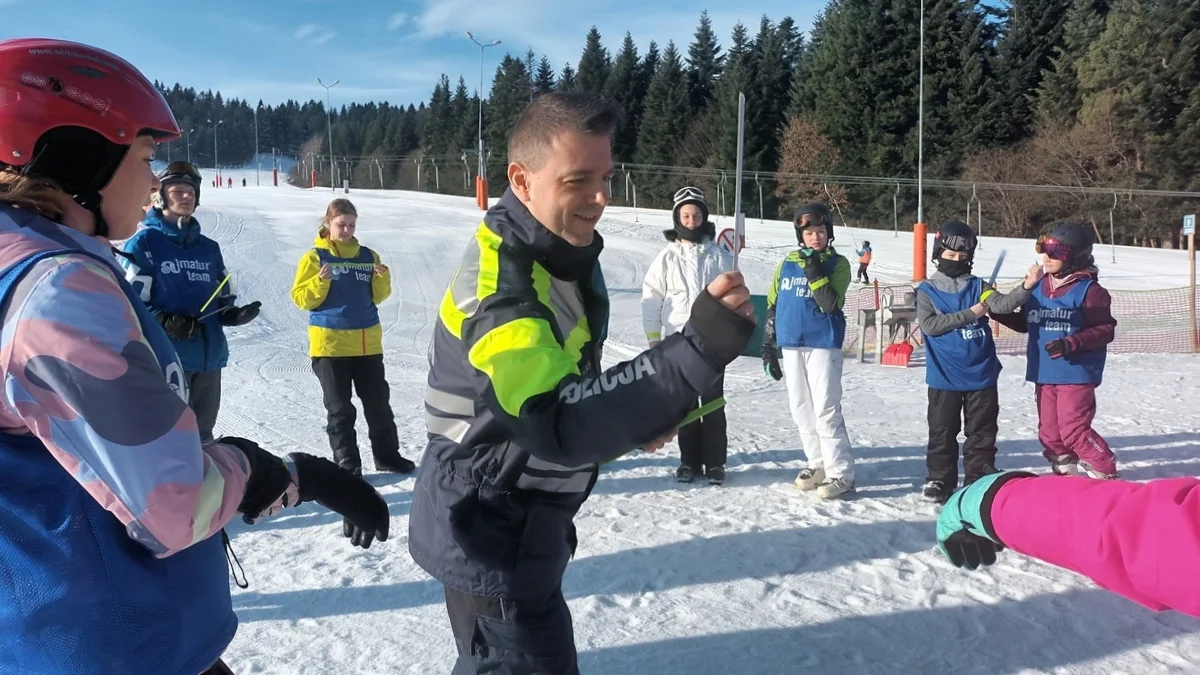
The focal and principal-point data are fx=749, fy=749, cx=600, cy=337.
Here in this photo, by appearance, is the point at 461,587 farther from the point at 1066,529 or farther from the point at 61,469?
the point at 1066,529

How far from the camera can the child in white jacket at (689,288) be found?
533 centimetres

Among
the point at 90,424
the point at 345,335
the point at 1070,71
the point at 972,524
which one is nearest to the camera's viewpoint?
the point at 90,424

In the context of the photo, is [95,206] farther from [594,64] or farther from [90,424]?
[594,64]

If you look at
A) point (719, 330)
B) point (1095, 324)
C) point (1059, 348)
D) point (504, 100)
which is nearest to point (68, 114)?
point (719, 330)

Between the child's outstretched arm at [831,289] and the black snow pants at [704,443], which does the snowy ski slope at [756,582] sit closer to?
the black snow pants at [704,443]

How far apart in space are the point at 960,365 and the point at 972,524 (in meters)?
3.48

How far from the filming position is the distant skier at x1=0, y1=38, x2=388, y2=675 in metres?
1.16

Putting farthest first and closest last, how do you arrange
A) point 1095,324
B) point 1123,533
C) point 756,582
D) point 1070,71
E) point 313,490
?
point 1070,71, point 1095,324, point 756,582, point 313,490, point 1123,533

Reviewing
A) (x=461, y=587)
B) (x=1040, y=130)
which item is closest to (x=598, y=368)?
(x=461, y=587)

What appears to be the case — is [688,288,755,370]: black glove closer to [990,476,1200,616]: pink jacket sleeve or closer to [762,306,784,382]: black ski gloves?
[990,476,1200,616]: pink jacket sleeve

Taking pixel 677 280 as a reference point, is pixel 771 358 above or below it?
below

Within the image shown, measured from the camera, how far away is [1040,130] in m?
38.8

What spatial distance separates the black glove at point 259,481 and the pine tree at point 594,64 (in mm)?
66306

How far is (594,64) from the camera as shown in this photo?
2564 inches
